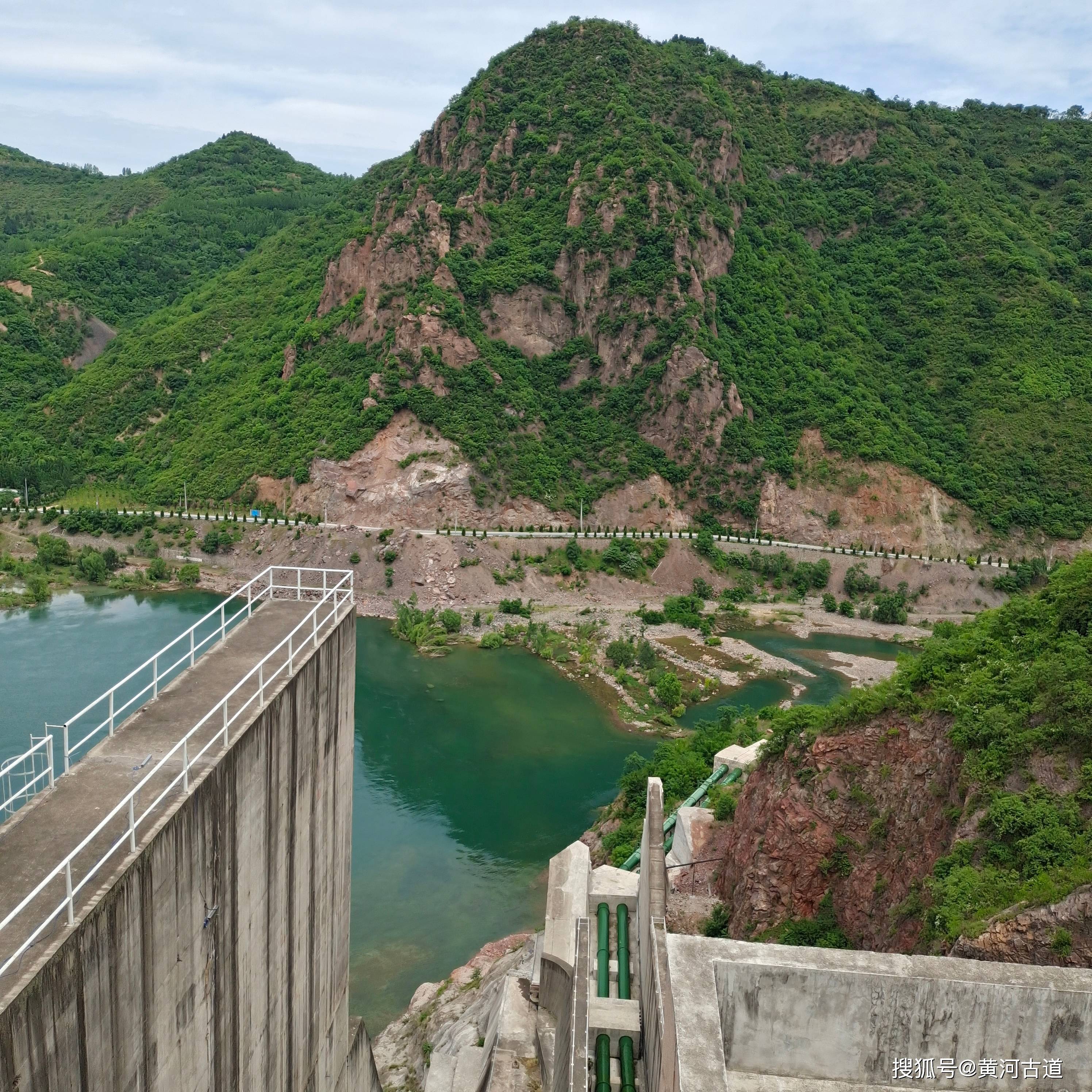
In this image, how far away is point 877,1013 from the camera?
10.6m

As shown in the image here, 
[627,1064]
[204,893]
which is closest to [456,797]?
[627,1064]

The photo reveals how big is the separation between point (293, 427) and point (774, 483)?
3416 centimetres

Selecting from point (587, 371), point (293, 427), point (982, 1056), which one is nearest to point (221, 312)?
point (293, 427)

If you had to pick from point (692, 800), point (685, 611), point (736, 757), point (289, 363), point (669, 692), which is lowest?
point (669, 692)

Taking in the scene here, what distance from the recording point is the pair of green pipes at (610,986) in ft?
43.6

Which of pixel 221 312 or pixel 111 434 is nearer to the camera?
pixel 111 434

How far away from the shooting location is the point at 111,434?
7794 centimetres

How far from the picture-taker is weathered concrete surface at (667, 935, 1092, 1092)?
10.4m

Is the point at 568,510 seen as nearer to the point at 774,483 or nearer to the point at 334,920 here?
the point at 774,483

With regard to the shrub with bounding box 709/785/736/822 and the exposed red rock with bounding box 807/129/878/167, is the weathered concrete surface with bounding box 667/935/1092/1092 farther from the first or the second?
the exposed red rock with bounding box 807/129/878/167

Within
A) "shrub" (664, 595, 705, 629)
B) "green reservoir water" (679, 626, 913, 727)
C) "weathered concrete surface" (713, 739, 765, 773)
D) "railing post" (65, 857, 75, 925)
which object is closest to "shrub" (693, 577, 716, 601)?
"shrub" (664, 595, 705, 629)

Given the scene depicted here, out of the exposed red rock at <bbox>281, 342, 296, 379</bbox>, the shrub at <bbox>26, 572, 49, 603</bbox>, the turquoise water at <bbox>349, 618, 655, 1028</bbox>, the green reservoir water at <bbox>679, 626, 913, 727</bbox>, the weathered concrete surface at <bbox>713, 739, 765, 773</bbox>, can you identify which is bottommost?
the turquoise water at <bbox>349, 618, 655, 1028</bbox>

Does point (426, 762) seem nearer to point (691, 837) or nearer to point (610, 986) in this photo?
point (691, 837)

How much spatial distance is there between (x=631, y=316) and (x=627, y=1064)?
67496mm
